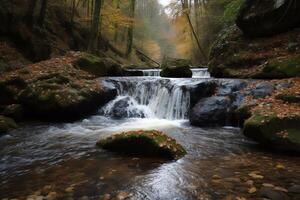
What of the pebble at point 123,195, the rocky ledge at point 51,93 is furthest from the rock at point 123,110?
the pebble at point 123,195

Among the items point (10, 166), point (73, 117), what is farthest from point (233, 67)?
point (10, 166)

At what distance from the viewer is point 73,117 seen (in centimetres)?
1023

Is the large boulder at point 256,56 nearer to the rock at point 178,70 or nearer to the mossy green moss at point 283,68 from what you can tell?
the mossy green moss at point 283,68

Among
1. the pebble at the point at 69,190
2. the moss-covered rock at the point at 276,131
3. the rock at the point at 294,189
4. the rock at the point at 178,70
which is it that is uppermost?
the rock at the point at 178,70

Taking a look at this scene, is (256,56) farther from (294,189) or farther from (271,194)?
(271,194)

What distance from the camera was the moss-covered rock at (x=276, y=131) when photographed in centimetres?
592

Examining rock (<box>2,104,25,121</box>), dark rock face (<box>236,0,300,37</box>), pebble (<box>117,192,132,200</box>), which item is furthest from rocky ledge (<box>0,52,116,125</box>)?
dark rock face (<box>236,0,300,37</box>)

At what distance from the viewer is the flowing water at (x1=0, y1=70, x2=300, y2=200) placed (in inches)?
167

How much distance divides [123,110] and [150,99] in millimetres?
1255

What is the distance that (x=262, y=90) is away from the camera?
29.1 feet

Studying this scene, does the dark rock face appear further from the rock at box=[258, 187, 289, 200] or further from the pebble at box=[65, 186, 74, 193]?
the pebble at box=[65, 186, 74, 193]

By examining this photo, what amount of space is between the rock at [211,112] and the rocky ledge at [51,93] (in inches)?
145

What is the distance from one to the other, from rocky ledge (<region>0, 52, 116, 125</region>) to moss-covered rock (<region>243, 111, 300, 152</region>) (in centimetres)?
586

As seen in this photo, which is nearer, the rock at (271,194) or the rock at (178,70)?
the rock at (271,194)
